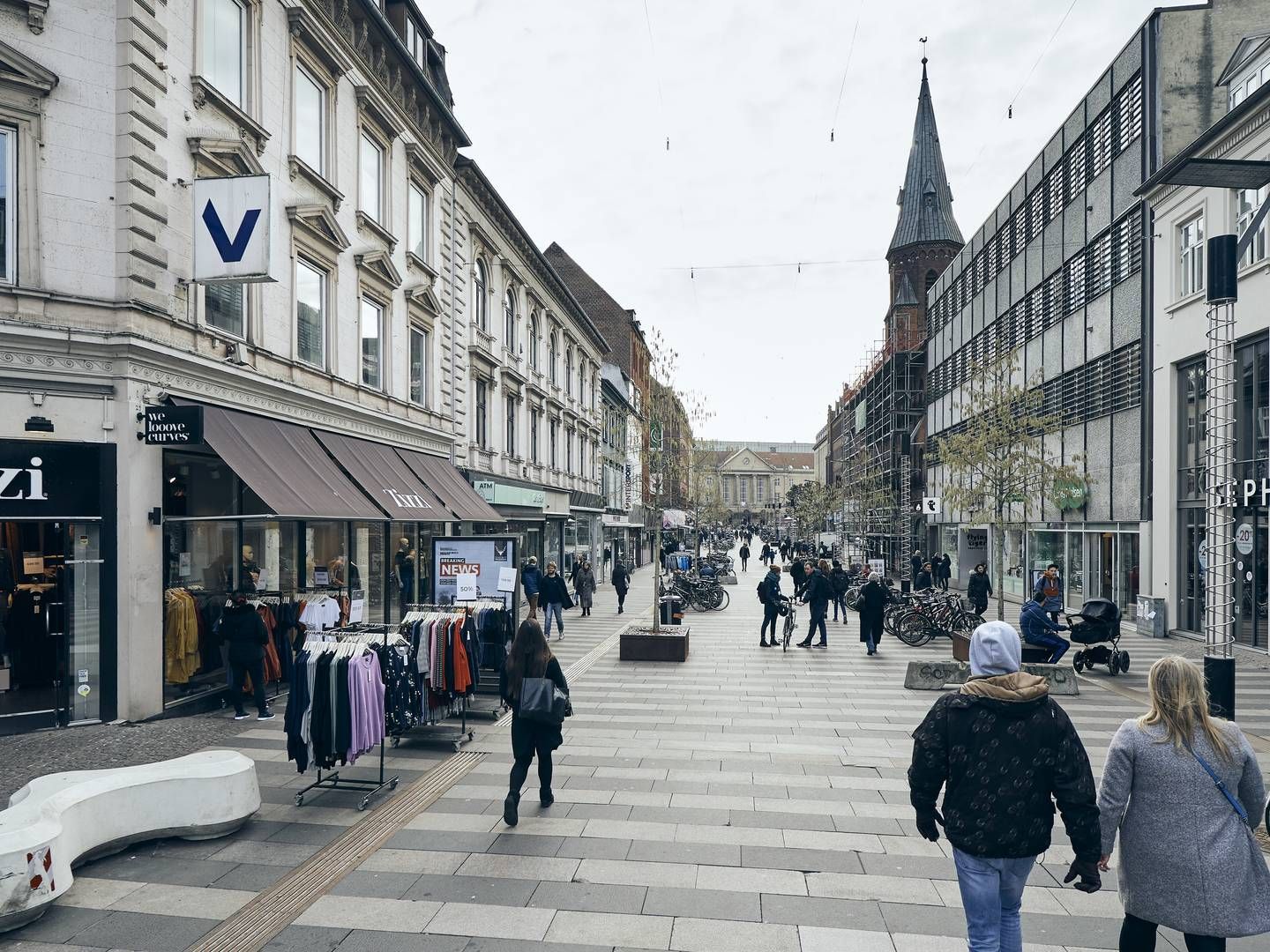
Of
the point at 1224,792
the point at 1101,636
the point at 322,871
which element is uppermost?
the point at 1224,792

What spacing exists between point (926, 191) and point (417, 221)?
164 ft

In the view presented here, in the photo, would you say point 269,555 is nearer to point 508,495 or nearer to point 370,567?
point 370,567

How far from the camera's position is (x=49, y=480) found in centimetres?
1066

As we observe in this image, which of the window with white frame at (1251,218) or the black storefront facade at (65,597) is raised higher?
the window with white frame at (1251,218)

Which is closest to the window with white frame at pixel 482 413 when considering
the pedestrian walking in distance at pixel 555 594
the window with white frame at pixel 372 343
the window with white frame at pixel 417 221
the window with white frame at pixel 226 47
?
the window with white frame at pixel 417 221

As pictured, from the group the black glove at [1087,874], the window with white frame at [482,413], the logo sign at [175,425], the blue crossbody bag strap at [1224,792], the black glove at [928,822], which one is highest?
the window with white frame at [482,413]

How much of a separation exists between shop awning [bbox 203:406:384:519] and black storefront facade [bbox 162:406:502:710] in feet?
0.07

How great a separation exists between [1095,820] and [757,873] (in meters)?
2.93

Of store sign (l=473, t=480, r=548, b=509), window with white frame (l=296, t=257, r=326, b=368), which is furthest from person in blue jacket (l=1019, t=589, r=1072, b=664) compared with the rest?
store sign (l=473, t=480, r=548, b=509)

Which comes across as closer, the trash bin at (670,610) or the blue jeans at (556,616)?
the blue jeans at (556,616)

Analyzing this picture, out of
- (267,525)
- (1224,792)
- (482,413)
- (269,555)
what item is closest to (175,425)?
(267,525)

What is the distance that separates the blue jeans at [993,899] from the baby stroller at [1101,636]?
12.6m

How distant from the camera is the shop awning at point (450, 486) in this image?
2052 centimetres

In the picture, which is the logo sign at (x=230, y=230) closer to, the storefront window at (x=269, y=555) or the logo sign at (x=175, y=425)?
the logo sign at (x=175, y=425)
